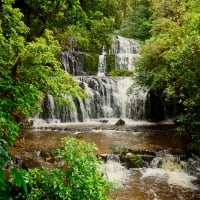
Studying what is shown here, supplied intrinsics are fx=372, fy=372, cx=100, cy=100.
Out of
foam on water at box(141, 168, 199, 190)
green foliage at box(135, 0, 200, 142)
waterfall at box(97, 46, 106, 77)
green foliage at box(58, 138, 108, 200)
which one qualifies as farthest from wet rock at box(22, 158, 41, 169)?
waterfall at box(97, 46, 106, 77)

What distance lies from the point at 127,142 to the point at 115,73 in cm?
967

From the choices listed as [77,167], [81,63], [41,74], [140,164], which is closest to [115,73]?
[81,63]

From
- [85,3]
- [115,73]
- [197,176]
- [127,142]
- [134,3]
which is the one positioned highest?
[134,3]

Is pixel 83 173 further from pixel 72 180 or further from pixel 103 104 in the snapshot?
pixel 103 104

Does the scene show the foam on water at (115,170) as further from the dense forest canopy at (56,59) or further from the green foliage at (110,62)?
A: the green foliage at (110,62)

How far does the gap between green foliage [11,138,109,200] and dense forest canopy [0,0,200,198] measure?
3.52 ft

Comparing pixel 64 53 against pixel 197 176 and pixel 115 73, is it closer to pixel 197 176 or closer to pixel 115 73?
pixel 115 73

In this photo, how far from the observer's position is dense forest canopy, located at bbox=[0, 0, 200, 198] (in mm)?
7649

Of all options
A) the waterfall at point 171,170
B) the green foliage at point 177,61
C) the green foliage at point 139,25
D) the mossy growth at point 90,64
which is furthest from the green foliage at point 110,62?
the waterfall at point 171,170

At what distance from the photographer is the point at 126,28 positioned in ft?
107

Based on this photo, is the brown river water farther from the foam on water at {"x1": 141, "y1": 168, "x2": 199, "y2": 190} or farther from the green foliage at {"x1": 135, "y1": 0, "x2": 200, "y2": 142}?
the green foliage at {"x1": 135, "y1": 0, "x2": 200, "y2": 142}

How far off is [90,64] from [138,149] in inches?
466

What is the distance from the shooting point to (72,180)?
20.0 feet

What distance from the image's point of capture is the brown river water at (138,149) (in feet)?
34.2
